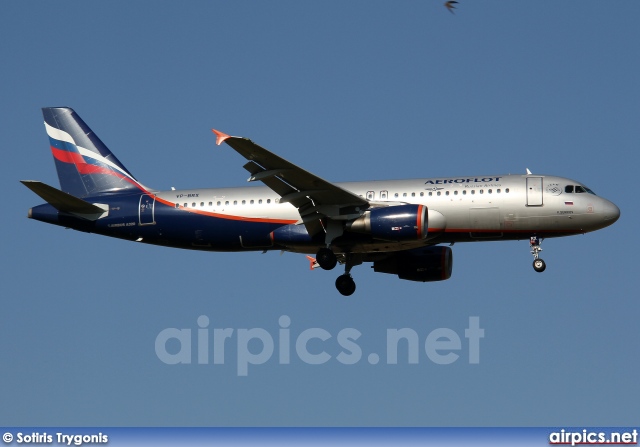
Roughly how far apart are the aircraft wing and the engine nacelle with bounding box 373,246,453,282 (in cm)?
600

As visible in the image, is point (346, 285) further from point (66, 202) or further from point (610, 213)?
point (66, 202)

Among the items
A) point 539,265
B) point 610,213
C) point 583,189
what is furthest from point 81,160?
point 610,213

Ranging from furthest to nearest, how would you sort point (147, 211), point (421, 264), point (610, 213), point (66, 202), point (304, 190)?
point (421, 264) < point (147, 211) < point (66, 202) < point (610, 213) < point (304, 190)

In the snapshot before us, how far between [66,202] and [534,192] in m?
19.9

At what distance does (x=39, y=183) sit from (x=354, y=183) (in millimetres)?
13216

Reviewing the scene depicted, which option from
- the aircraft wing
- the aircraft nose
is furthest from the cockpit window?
the aircraft wing

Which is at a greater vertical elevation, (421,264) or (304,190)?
(304,190)

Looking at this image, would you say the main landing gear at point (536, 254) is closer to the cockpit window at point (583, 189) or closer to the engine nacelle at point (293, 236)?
the cockpit window at point (583, 189)

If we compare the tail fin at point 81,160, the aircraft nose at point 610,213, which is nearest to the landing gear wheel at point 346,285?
the tail fin at point 81,160

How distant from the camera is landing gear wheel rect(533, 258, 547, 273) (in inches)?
2014

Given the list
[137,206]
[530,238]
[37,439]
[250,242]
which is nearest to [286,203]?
[250,242]

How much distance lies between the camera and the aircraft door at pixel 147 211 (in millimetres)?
53906

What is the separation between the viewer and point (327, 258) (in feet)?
170

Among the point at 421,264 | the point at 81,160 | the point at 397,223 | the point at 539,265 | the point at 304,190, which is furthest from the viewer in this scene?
the point at 81,160
